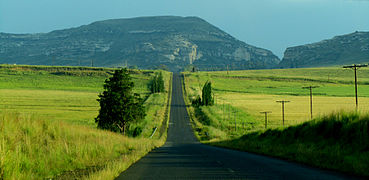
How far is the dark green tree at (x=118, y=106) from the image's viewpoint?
60.2 m

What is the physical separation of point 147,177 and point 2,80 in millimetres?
203818

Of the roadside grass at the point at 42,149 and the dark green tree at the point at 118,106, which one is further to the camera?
the dark green tree at the point at 118,106

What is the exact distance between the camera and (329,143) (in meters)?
20.8

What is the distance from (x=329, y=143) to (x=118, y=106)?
43548 millimetres

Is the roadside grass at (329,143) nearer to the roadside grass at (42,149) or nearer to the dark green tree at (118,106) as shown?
the roadside grass at (42,149)

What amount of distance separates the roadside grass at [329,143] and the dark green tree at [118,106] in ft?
116

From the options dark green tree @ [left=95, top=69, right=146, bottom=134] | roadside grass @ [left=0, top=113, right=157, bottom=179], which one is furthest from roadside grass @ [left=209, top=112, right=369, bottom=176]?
dark green tree @ [left=95, top=69, right=146, bottom=134]

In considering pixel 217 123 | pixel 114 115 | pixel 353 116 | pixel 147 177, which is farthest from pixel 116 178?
pixel 217 123

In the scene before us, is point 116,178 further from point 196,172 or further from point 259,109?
point 259,109

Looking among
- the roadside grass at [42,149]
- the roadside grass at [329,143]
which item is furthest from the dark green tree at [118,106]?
the roadside grass at [42,149]

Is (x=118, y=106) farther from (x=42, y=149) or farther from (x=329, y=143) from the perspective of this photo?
(x=42, y=149)

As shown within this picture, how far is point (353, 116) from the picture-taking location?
21219mm

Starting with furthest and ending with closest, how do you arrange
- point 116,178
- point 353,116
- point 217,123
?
point 217,123, point 353,116, point 116,178

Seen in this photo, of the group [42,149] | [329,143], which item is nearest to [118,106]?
[329,143]
